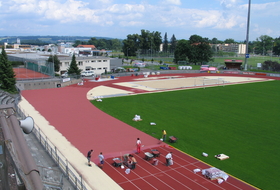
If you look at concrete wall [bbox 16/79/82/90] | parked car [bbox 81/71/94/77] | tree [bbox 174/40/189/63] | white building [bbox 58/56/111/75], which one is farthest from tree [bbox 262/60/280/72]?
concrete wall [bbox 16/79/82/90]

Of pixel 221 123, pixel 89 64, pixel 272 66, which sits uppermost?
pixel 272 66

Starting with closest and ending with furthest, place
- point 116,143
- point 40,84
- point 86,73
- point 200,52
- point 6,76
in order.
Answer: point 116,143 → point 6,76 → point 40,84 → point 86,73 → point 200,52

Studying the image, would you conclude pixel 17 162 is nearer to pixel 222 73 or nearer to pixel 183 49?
pixel 222 73

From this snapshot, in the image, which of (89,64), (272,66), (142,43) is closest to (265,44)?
(142,43)

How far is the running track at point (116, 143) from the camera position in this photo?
1576cm

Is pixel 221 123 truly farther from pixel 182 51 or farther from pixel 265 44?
pixel 265 44

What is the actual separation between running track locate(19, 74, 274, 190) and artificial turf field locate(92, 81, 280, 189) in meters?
1.26

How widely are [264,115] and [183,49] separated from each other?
71.7 metres

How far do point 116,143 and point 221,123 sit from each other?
38.7ft

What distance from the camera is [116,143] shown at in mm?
21875

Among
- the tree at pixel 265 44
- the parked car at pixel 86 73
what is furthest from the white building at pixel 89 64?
the tree at pixel 265 44

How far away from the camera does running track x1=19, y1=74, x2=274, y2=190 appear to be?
1576 cm

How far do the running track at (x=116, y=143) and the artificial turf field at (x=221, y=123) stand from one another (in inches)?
49.7

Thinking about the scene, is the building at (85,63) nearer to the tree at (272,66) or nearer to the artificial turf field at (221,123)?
the artificial turf field at (221,123)
